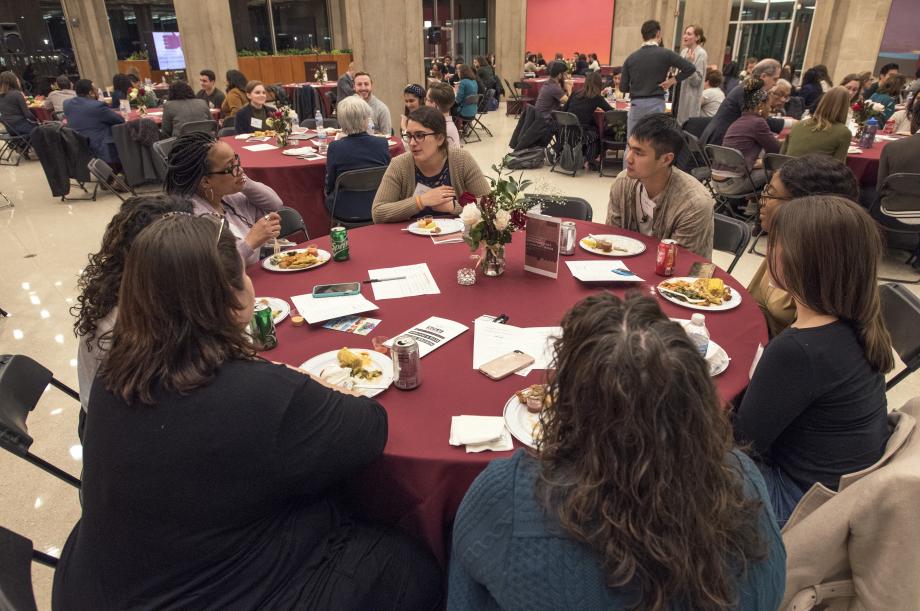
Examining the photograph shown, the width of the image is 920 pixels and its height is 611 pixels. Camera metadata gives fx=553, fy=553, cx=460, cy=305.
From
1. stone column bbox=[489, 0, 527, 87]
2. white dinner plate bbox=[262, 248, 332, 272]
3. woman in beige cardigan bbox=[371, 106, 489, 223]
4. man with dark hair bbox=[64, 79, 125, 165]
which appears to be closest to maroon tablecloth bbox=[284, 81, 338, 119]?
man with dark hair bbox=[64, 79, 125, 165]

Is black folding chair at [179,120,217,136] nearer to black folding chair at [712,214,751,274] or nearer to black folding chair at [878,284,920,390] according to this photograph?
black folding chair at [712,214,751,274]

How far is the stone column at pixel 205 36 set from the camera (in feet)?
36.6

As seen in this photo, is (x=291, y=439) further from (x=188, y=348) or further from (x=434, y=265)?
(x=434, y=265)

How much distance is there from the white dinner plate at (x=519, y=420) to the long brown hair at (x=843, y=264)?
0.84m

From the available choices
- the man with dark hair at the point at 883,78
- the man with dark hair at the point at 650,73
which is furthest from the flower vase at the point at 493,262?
the man with dark hair at the point at 883,78

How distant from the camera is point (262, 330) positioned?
1.91 m

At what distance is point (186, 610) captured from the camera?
119 cm

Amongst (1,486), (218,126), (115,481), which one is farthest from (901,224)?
(218,126)

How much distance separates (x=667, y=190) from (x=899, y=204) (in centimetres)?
271

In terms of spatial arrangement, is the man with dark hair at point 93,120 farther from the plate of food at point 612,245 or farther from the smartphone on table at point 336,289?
the plate of food at point 612,245

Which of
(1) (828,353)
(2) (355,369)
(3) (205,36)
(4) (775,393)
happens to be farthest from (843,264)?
(3) (205,36)

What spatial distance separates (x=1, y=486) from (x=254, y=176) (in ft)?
9.76

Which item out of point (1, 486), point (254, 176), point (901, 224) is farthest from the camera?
point (254, 176)

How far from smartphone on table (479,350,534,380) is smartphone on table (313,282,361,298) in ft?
2.58
